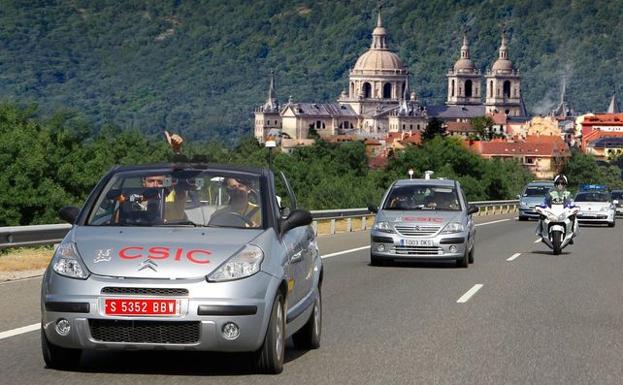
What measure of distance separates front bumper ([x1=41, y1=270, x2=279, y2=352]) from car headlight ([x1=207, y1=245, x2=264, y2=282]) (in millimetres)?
64

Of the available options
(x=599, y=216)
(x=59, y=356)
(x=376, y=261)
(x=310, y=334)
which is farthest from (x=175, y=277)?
(x=599, y=216)


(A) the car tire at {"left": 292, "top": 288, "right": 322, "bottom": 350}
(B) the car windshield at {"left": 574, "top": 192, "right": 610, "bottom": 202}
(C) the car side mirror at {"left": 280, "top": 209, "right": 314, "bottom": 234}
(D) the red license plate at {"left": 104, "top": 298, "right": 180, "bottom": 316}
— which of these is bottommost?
(B) the car windshield at {"left": 574, "top": 192, "right": 610, "bottom": 202}

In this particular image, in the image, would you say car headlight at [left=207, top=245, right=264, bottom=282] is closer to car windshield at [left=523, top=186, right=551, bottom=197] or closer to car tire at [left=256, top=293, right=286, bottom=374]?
car tire at [left=256, top=293, right=286, bottom=374]

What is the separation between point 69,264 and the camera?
30.5 feet

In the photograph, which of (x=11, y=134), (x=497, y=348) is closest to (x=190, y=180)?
(x=497, y=348)

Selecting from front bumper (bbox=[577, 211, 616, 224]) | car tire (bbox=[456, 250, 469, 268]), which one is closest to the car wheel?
car tire (bbox=[456, 250, 469, 268])

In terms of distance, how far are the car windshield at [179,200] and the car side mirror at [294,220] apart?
19 cm

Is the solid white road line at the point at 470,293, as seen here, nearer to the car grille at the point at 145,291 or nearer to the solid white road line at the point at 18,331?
the solid white road line at the point at 18,331

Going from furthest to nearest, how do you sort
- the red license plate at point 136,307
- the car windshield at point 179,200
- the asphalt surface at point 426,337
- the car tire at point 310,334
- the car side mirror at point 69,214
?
the car tire at point 310,334 → the car side mirror at point 69,214 → the car windshield at point 179,200 → the asphalt surface at point 426,337 → the red license plate at point 136,307

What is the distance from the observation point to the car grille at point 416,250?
72.4ft

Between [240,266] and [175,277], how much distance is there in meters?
0.44

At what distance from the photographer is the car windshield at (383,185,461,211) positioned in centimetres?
2313

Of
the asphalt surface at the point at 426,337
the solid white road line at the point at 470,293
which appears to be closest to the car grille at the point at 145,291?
the asphalt surface at the point at 426,337

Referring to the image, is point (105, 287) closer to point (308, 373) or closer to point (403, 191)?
point (308, 373)
